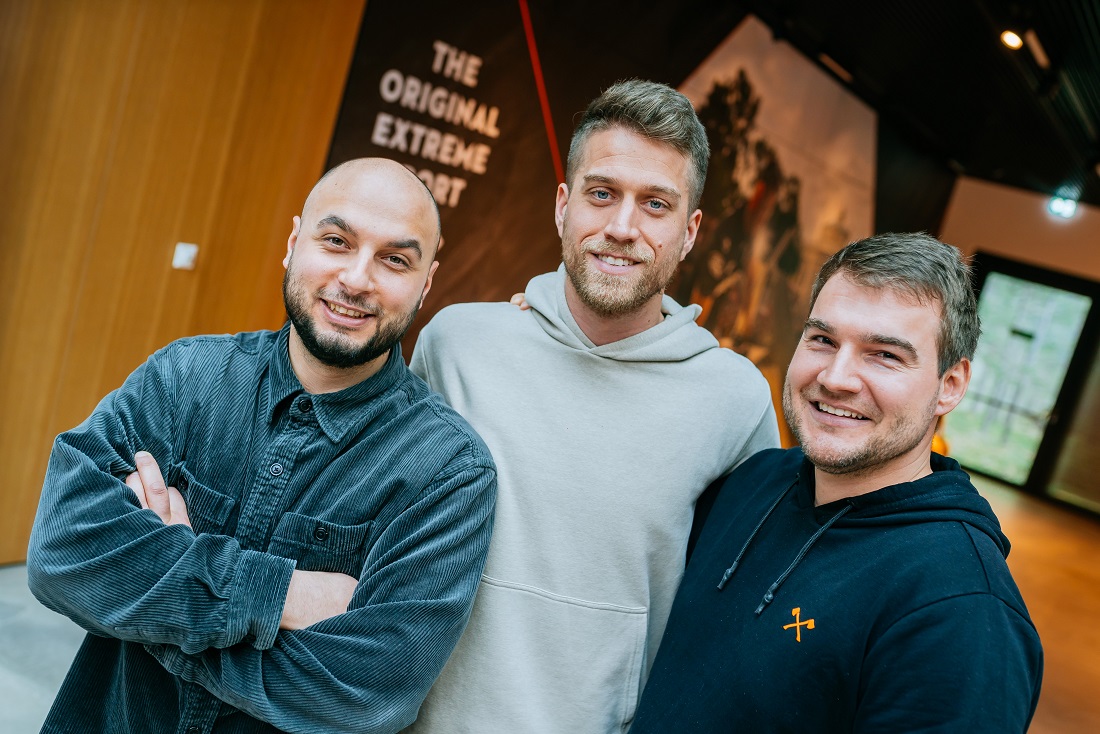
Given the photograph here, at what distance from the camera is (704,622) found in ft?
5.32

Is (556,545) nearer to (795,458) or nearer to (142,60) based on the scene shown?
(795,458)

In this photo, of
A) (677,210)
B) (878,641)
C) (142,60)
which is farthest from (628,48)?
(878,641)

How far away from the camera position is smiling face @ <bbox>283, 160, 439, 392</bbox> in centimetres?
154

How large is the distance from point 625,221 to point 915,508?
738 mm

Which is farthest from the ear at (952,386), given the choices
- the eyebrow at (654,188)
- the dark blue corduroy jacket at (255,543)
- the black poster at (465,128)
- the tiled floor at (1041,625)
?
the black poster at (465,128)

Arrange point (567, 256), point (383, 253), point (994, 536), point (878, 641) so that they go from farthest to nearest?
point (567, 256) < point (383, 253) < point (994, 536) < point (878, 641)

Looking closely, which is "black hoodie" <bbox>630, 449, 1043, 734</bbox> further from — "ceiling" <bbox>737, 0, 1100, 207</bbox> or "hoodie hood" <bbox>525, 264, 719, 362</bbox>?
"ceiling" <bbox>737, 0, 1100, 207</bbox>

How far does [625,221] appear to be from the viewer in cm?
179

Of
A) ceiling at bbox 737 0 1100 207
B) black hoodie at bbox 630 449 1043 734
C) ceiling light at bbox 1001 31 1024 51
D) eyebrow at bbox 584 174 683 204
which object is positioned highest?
ceiling at bbox 737 0 1100 207

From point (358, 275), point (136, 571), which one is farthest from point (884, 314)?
point (136, 571)

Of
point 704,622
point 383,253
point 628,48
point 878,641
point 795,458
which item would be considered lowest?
point 704,622

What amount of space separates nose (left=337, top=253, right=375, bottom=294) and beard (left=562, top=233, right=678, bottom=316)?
1.48ft

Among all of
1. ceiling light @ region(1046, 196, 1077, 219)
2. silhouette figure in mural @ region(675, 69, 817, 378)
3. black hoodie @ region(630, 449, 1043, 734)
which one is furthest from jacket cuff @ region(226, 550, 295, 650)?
ceiling light @ region(1046, 196, 1077, 219)

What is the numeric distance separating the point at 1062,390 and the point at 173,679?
1344 centimetres
